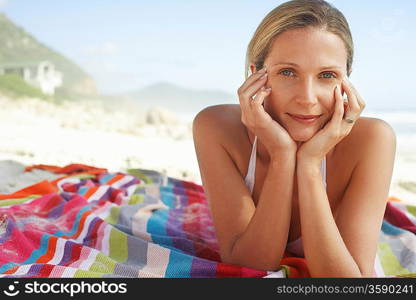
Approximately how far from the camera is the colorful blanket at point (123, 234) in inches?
88.4

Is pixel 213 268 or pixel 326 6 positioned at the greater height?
pixel 326 6

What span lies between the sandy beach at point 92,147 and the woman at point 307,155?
221 cm

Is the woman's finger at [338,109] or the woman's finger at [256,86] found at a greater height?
the woman's finger at [256,86]

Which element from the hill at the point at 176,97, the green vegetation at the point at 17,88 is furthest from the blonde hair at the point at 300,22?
the hill at the point at 176,97

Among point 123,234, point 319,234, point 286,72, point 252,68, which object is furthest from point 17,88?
point 319,234

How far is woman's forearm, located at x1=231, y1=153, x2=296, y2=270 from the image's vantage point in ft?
6.72

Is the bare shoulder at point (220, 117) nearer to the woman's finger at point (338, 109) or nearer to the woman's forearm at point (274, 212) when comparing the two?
the woman's forearm at point (274, 212)

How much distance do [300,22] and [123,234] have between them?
1.38m

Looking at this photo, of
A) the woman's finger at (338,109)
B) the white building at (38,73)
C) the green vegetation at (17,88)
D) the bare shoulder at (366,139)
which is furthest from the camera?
the white building at (38,73)

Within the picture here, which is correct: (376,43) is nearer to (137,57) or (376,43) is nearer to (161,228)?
(137,57)

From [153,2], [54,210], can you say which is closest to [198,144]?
[54,210]

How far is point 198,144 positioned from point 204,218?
3.16 ft

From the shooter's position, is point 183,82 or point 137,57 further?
Result: point 183,82

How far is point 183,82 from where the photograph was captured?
1031 inches
